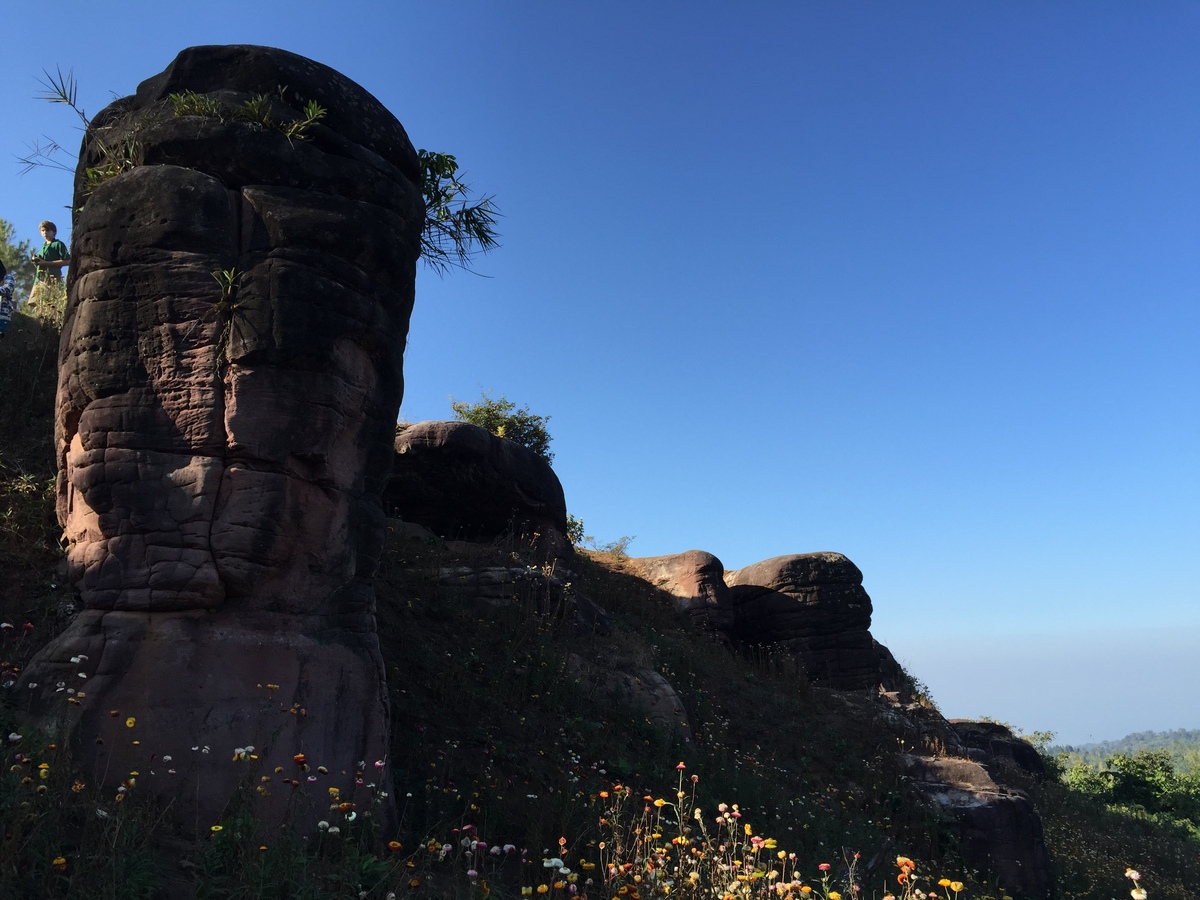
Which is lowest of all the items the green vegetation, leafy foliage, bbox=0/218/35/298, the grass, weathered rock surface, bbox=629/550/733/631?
the grass

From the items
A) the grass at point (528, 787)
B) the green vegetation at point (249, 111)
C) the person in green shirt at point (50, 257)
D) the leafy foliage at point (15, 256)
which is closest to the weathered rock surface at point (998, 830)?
the grass at point (528, 787)

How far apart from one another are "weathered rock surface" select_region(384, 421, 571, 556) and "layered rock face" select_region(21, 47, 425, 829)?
287 inches

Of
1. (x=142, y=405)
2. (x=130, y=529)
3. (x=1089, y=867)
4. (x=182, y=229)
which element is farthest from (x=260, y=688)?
(x=1089, y=867)

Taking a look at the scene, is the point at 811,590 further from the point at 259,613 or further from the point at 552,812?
the point at 259,613

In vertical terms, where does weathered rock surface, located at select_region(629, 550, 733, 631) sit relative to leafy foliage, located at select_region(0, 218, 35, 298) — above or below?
below

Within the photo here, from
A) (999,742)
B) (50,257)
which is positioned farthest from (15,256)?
(999,742)

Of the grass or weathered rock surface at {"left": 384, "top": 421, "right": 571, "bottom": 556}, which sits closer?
the grass

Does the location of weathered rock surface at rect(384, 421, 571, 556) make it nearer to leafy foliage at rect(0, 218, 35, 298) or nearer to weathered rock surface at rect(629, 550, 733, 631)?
weathered rock surface at rect(629, 550, 733, 631)

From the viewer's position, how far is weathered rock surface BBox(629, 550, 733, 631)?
1850 centimetres

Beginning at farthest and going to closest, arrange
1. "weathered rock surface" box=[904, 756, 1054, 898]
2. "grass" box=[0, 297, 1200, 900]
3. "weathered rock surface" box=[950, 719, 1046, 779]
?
"weathered rock surface" box=[950, 719, 1046, 779] → "weathered rock surface" box=[904, 756, 1054, 898] → "grass" box=[0, 297, 1200, 900]

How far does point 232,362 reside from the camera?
5.81 metres

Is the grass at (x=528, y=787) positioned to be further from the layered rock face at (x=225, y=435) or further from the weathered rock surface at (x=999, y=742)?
the weathered rock surface at (x=999, y=742)

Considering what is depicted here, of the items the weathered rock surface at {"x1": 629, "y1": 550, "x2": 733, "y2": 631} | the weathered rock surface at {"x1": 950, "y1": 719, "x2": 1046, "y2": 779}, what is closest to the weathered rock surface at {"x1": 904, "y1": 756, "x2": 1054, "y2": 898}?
the weathered rock surface at {"x1": 629, "y1": 550, "x2": 733, "y2": 631}

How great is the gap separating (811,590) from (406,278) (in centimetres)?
1580
